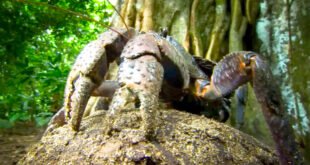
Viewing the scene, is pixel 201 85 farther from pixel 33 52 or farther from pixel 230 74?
pixel 33 52

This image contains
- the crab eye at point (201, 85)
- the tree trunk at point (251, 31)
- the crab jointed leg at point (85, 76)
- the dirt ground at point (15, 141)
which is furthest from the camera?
the tree trunk at point (251, 31)

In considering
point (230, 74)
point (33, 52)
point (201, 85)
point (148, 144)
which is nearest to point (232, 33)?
point (201, 85)

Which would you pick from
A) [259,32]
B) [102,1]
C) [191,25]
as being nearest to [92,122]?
[191,25]

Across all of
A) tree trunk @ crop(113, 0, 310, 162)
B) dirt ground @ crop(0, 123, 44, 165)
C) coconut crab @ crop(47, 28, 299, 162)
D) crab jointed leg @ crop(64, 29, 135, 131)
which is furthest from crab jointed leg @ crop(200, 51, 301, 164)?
dirt ground @ crop(0, 123, 44, 165)

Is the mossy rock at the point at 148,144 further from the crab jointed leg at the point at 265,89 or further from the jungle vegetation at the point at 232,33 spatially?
the jungle vegetation at the point at 232,33

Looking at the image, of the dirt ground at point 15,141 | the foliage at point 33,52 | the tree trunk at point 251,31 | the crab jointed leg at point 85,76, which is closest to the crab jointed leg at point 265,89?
the crab jointed leg at point 85,76

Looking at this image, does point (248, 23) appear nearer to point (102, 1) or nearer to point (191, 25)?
point (191, 25)
